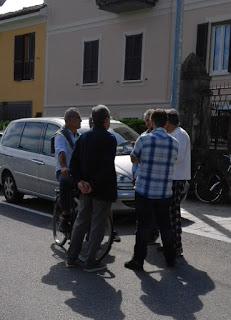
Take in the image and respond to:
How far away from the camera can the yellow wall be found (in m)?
26.2

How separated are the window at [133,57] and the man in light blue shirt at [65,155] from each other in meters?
14.6

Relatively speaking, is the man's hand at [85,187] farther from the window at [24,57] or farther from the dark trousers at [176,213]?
the window at [24,57]

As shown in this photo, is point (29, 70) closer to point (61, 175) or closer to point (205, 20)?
point (205, 20)

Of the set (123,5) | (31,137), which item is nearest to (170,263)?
(31,137)

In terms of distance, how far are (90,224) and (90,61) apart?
58.6 ft

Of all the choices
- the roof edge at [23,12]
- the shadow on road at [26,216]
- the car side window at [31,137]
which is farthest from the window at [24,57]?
the shadow on road at [26,216]

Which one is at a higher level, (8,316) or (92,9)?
(92,9)

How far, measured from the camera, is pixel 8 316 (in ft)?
15.5

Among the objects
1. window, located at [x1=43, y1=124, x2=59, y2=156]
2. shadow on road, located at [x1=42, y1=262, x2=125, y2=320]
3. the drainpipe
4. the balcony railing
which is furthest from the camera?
→ the balcony railing

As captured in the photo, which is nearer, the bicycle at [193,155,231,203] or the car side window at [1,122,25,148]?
the car side window at [1,122,25,148]

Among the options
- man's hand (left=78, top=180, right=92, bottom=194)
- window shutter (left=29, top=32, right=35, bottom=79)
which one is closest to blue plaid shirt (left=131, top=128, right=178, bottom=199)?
man's hand (left=78, top=180, right=92, bottom=194)

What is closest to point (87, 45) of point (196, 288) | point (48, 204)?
point (48, 204)

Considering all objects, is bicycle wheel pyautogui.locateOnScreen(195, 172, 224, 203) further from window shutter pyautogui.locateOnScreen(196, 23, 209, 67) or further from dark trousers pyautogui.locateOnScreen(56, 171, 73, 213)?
window shutter pyautogui.locateOnScreen(196, 23, 209, 67)

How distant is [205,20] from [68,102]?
813 centimetres
